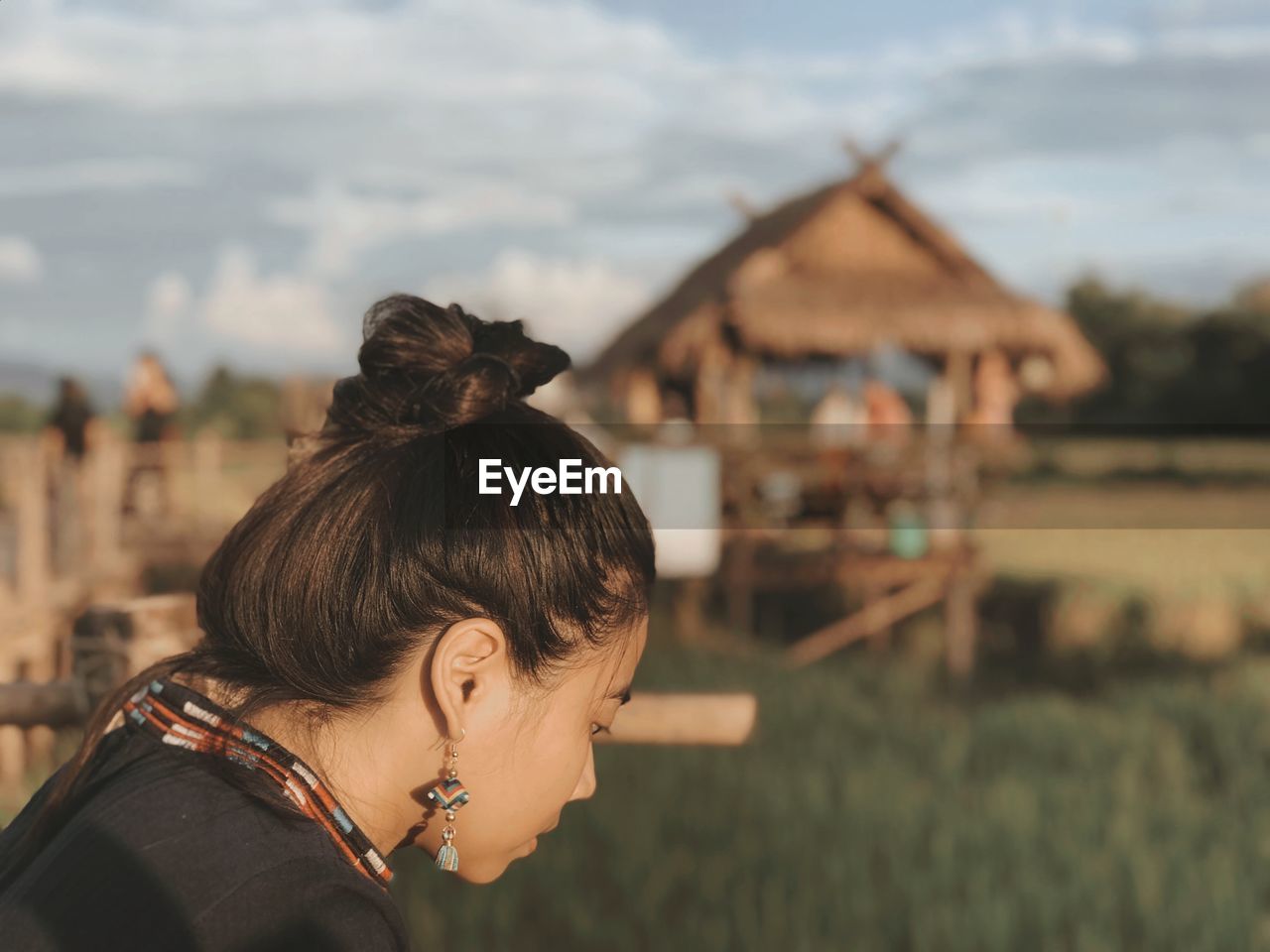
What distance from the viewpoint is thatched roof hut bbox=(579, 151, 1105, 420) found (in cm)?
1108

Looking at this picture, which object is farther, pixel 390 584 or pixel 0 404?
pixel 0 404

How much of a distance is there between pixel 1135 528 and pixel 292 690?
17515 millimetres

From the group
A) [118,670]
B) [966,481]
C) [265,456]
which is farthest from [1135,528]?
[118,670]

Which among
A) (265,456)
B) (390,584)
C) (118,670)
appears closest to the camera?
(390,584)

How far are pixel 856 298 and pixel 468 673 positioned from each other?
34.5ft

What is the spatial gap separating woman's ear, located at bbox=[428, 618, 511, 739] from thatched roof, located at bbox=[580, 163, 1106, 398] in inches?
384

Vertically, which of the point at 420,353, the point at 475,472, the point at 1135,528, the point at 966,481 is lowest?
the point at 1135,528

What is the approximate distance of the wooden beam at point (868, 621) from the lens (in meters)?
10.0

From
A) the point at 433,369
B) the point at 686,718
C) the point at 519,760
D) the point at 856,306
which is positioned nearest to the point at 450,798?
the point at 519,760

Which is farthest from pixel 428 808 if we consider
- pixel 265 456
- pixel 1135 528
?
pixel 1135 528

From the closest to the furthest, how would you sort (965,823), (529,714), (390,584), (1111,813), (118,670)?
(390,584)
(529,714)
(118,670)
(965,823)
(1111,813)

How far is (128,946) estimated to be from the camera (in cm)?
94

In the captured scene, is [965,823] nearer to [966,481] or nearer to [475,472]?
[475,472]

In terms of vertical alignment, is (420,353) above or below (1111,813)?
above
